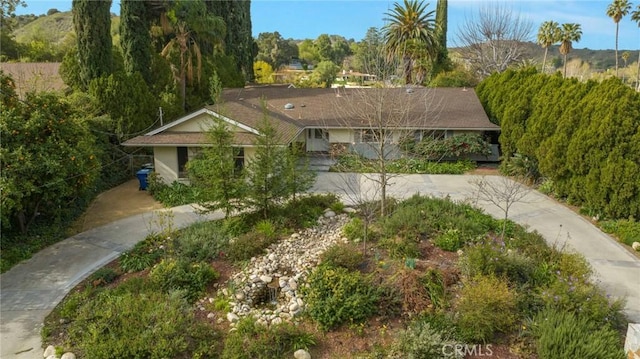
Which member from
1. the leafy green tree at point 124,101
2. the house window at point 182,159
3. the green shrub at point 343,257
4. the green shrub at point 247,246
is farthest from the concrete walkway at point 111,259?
the leafy green tree at point 124,101

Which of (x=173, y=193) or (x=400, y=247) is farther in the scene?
(x=173, y=193)

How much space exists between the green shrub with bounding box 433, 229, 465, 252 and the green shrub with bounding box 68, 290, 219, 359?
6128mm

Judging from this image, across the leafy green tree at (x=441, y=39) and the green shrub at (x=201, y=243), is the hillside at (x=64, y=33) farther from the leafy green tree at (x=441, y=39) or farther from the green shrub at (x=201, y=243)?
the green shrub at (x=201, y=243)

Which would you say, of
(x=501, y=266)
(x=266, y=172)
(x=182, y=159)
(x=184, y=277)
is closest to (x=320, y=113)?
(x=182, y=159)

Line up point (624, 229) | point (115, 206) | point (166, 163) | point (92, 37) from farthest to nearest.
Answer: point (92, 37)
point (166, 163)
point (115, 206)
point (624, 229)

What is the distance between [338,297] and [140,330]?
391cm

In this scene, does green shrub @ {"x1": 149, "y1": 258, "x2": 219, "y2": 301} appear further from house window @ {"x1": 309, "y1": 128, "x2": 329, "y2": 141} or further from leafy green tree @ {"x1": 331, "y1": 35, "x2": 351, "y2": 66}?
leafy green tree @ {"x1": 331, "y1": 35, "x2": 351, "y2": 66}

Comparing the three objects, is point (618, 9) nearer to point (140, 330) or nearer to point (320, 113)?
point (320, 113)

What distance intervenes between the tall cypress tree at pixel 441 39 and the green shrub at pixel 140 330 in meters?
33.9

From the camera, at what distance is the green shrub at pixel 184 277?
9594 millimetres

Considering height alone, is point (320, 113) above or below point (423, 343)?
above

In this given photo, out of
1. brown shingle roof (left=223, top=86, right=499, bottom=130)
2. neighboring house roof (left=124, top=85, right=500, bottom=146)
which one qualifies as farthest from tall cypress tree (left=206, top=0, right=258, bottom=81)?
brown shingle roof (left=223, top=86, right=499, bottom=130)

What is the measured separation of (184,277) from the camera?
973 centimetres

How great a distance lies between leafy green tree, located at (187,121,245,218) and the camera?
1229 centimetres
